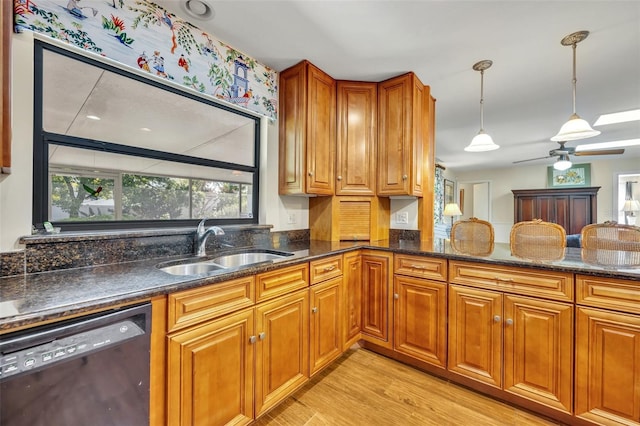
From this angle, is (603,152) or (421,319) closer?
(421,319)

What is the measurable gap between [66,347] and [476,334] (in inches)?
80.2

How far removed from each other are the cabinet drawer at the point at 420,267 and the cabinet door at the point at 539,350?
1.27ft

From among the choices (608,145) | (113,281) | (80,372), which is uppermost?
(608,145)

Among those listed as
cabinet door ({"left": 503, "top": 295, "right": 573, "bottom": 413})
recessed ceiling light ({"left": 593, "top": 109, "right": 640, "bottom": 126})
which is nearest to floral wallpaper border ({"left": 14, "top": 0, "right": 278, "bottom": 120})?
cabinet door ({"left": 503, "top": 295, "right": 573, "bottom": 413})

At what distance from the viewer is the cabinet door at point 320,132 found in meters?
→ 2.25

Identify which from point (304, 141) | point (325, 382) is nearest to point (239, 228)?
point (304, 141)

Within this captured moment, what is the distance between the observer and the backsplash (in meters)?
1.19

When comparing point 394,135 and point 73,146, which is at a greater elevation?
point 394,135

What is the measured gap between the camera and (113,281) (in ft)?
3.60

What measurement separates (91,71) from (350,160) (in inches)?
74.0

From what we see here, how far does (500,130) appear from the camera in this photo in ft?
12.9

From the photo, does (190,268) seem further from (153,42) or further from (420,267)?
(420,267)

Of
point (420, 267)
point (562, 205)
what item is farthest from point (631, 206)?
point (420, 267)

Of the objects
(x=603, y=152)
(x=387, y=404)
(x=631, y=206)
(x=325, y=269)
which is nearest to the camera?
(x=387, y=404)
